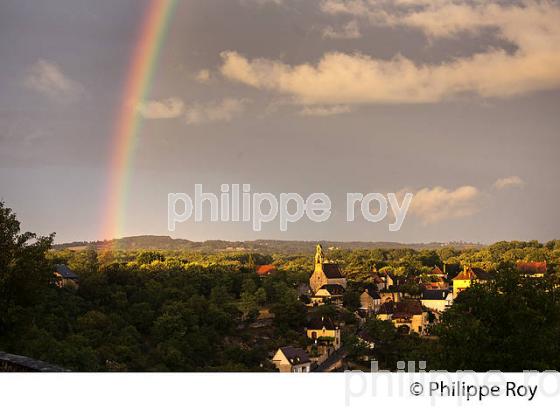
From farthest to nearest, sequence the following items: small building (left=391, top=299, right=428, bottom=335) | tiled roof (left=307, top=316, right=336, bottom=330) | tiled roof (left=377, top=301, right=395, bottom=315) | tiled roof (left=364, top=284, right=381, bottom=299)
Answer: tiled roof (left=364, top=284, right=381, bottom=299) → tiled roof (left=377, top=301, right=395, bottom=315) → small building (left=391, top=299, right=428, bottom=335) → tiled roof (left=307, top=316, right=336, bottom=330)

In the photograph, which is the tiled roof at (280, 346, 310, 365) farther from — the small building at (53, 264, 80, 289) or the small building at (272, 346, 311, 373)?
the small building at (53, 264, 80, 289)

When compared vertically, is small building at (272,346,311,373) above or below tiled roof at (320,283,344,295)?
below

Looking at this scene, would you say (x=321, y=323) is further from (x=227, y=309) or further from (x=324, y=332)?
(x=227, y=309)

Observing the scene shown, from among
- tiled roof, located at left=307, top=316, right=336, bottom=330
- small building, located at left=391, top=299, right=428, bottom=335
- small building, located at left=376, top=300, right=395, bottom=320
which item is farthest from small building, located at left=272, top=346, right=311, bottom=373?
small building, located at left=376, top=300, right=395, bottom=320

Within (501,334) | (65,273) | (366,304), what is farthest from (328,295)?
(501,334)
